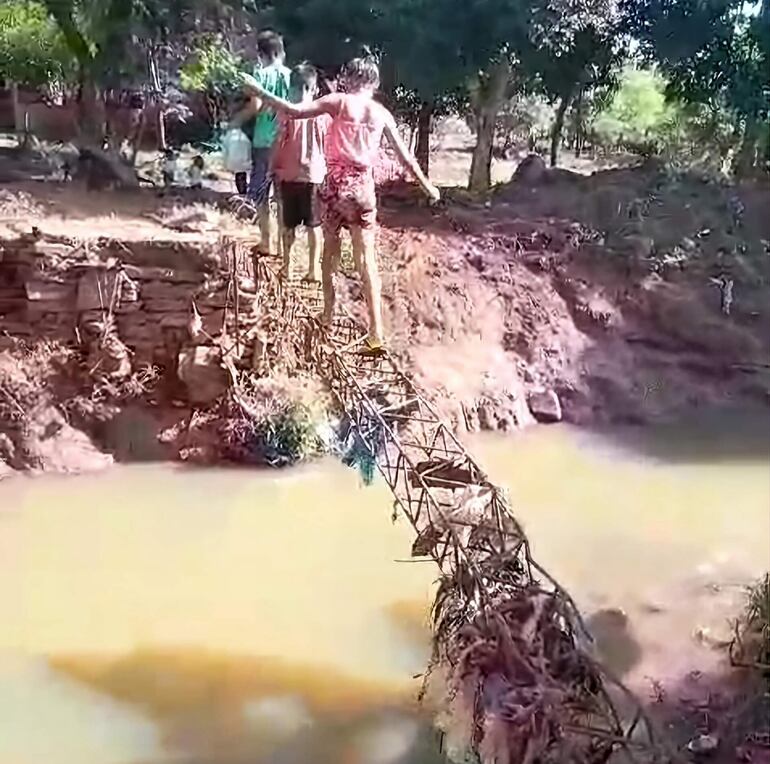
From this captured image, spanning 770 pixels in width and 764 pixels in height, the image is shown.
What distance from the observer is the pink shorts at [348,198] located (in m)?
2.24

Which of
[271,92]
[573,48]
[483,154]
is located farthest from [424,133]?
[271,92]

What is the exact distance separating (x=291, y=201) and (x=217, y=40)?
4.62ft

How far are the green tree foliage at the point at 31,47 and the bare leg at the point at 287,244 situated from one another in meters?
1.65

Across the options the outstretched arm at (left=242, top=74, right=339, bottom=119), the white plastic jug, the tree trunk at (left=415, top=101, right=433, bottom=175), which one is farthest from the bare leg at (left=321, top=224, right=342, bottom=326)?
the tree trunk at (left=415, top=101, right=433, bottom=175)

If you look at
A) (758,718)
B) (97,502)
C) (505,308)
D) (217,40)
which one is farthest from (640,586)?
(217,40)

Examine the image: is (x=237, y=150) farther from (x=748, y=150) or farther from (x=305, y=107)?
(x=748, y=150)

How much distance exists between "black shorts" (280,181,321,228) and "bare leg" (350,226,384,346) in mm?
160

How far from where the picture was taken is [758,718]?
5.33 feet

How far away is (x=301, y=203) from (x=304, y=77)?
740 millimetres

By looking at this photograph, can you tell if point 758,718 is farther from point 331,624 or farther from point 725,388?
point 725,388

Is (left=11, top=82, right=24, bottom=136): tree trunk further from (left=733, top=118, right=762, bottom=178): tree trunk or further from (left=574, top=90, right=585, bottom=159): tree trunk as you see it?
(left=733, top=118, right=762, bottom=178): tree trunk

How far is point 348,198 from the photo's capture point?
2.26m

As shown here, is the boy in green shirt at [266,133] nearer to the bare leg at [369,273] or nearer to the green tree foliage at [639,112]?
the bare leg at [369,273]

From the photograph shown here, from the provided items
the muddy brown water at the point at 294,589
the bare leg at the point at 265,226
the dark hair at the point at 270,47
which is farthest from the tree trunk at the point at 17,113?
the bare leg at the point at 265,226
